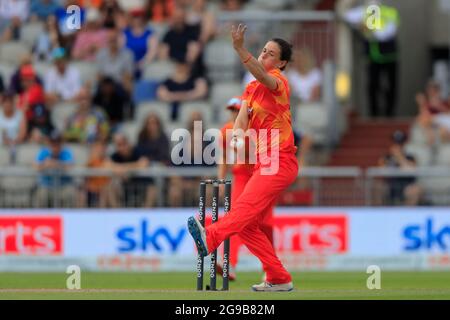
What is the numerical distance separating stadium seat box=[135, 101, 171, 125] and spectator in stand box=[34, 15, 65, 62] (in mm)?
2170

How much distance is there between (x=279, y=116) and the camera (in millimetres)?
14734

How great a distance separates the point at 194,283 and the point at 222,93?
7.51 metres

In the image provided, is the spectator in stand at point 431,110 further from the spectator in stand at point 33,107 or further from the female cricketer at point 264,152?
the female cricketer at point 264,152

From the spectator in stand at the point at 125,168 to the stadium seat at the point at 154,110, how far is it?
1337 millimetres

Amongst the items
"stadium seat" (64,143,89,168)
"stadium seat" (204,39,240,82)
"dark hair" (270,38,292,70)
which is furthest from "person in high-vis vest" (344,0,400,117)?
"dark hair" (270,38,292,70)

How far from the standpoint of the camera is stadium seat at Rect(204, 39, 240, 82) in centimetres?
2652

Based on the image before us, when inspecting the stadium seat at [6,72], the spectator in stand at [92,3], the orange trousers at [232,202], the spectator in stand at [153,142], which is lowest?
the orange trousers at [232,202]

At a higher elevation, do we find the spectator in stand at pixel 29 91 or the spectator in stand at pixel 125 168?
the spectator in stand at pixel 29 91

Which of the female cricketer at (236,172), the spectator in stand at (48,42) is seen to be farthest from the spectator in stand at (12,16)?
the female cricketer at (236,172)

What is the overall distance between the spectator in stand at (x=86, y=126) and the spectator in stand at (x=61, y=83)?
75 centimetres

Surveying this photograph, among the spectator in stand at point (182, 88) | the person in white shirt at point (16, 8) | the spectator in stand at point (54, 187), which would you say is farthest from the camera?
the person in white shirt at point (16, 8)

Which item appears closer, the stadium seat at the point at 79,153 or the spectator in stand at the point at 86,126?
the stadium seat at the point at 79,153

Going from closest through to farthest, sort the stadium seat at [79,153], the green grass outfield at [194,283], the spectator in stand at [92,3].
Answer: the green grass outfield at [194,283] → the stadium seat at [79,153] → the spectator in stand at [92,3]

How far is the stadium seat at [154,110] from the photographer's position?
84.2ft
